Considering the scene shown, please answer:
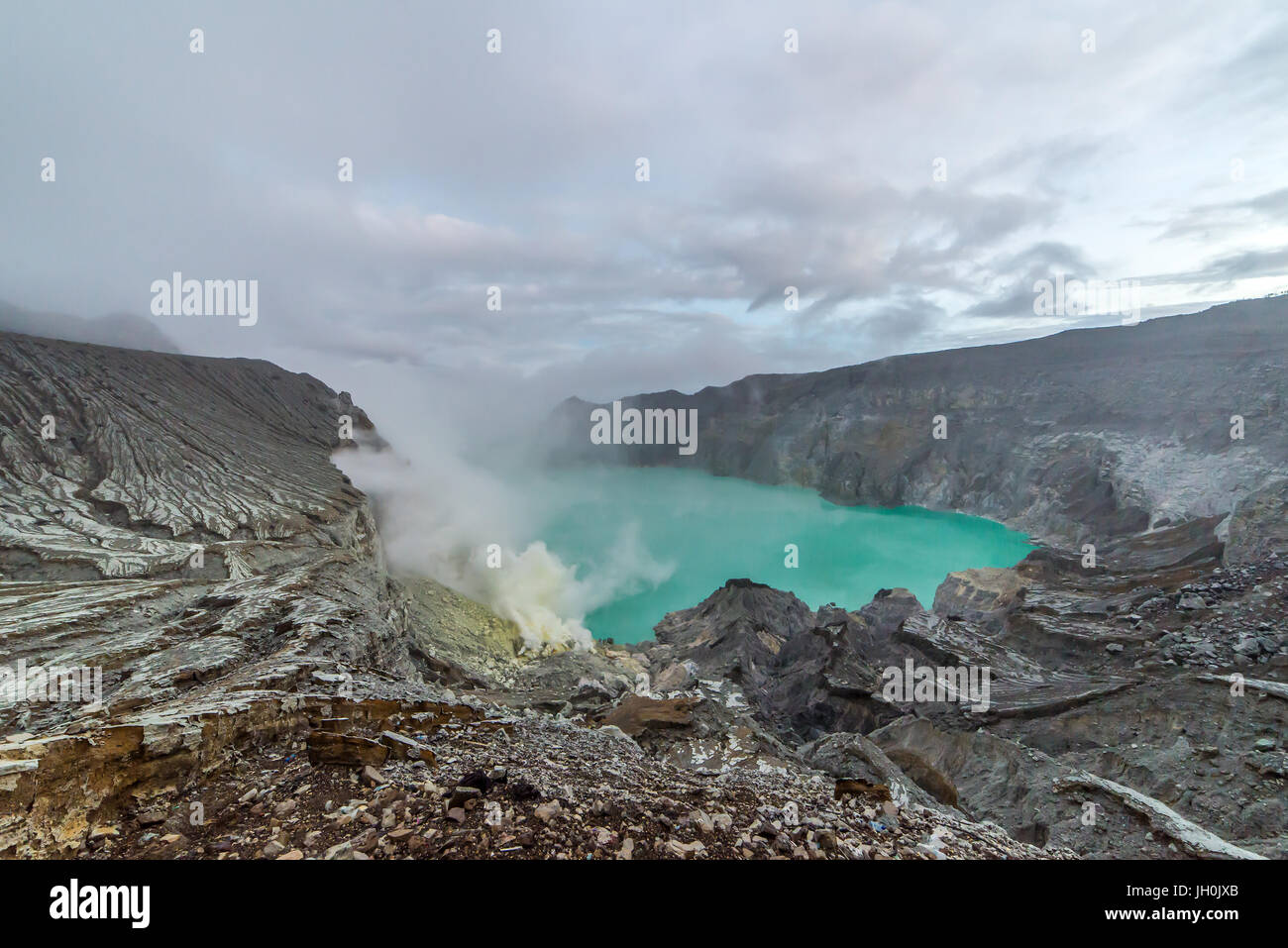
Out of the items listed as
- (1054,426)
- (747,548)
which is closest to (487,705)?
(747,548)

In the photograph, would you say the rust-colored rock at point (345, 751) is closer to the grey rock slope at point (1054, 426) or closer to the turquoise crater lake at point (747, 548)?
the turquoise crater lake at point (747, 548)

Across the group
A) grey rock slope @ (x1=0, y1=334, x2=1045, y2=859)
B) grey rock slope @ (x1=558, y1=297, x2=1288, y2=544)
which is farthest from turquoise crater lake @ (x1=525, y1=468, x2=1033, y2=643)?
grey rock slope @ (x1=0, y1=334, x2=1045, y2=859)

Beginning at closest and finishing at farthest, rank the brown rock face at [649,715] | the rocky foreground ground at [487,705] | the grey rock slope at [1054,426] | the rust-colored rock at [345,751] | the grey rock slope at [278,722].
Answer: the grey rock slope at [278,722]
the rocky foreground ground at [487,705]
the rust-colored rock at [345,751]
the brown rock face at [649,715]
the grey rock slope at [1054,426]

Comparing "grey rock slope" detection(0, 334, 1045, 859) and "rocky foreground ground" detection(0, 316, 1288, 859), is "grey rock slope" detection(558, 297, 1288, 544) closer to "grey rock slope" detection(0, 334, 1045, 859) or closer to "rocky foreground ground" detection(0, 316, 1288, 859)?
"rocky foreground ground" detection(0, 316, 1288, 859)

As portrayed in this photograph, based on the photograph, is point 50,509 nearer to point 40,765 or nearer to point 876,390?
point 40,765

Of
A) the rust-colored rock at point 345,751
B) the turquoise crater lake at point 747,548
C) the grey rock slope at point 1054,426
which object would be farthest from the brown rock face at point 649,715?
the grey rock slope at point 1054,426
